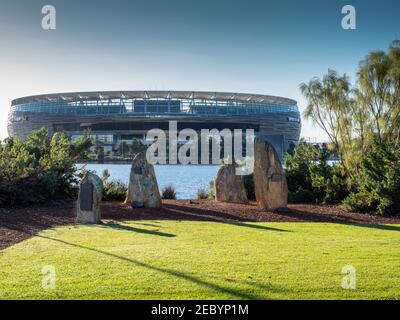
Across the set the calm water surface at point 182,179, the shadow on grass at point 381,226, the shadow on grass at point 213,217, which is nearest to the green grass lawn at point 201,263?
the shadow on grass at point 381,226

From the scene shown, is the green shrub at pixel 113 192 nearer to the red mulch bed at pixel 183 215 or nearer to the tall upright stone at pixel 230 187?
the red mulch bed at pixel 183 215

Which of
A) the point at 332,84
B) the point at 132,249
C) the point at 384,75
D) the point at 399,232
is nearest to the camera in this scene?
the point at 132,249

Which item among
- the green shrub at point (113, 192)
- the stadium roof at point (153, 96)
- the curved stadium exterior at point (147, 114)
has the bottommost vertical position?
the green shrub at point (113, 192)

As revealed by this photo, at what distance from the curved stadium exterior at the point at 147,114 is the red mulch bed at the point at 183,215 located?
66844mm

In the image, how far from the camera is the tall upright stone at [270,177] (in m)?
16.1

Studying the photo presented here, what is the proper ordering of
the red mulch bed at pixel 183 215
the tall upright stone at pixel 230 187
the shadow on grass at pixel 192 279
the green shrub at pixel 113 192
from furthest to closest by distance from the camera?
the green shrub at pixel 113 192 < the tall upright stone at pixel 230 187 < the red mulch bed at pixel 183 215 < the shadow on grass at pixel 192 279

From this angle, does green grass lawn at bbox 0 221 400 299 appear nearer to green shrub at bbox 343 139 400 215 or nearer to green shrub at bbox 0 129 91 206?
green shrub at bbox 343 139 400 215

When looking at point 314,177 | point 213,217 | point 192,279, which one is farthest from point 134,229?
point 314,177

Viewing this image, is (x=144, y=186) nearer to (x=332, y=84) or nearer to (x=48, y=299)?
(x=332, y=84)

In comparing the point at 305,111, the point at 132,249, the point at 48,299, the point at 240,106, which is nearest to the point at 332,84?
the point at 305,111

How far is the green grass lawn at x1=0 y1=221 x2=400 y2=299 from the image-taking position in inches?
247

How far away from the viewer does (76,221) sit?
1340cm

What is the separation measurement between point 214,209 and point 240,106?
77.9m

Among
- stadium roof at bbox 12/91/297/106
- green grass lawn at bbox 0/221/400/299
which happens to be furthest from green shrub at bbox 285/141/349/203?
stadium roof at bbox 12/91/297/106
